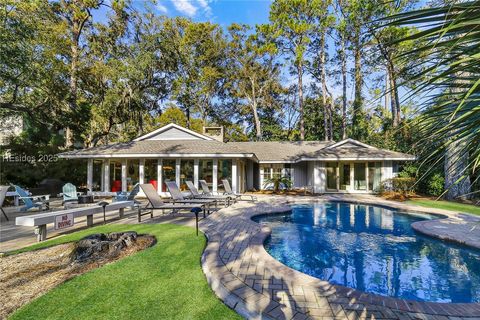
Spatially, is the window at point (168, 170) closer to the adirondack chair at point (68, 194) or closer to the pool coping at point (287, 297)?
the adirondack chair at point (68, 194)

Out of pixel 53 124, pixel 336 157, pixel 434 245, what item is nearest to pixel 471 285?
pixel 434 245

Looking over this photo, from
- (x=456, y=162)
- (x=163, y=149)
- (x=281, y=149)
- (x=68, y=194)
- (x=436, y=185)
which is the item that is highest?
(x=281, y=149)

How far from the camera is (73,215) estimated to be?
7.49 metres

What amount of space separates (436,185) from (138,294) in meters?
20.7

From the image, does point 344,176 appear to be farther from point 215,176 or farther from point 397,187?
point 215,176

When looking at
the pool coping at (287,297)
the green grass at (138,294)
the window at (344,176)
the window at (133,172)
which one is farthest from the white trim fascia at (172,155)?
the green grass at (138,294)

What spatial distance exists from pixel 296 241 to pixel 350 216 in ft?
16.6

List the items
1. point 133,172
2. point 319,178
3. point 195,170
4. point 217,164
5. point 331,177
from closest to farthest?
point 195,170 < point 217,164 < point 133,172 < point 319,178 < point 331,177

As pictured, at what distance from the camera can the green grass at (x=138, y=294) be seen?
11.5ft

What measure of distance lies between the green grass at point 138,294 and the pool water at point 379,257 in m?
2.90

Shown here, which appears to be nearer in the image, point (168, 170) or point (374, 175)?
point (168, 170)

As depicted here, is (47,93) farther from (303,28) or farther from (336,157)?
(303,28)

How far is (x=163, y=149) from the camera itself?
59.4 feet

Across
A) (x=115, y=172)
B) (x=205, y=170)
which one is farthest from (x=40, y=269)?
(x=115, y=172)
